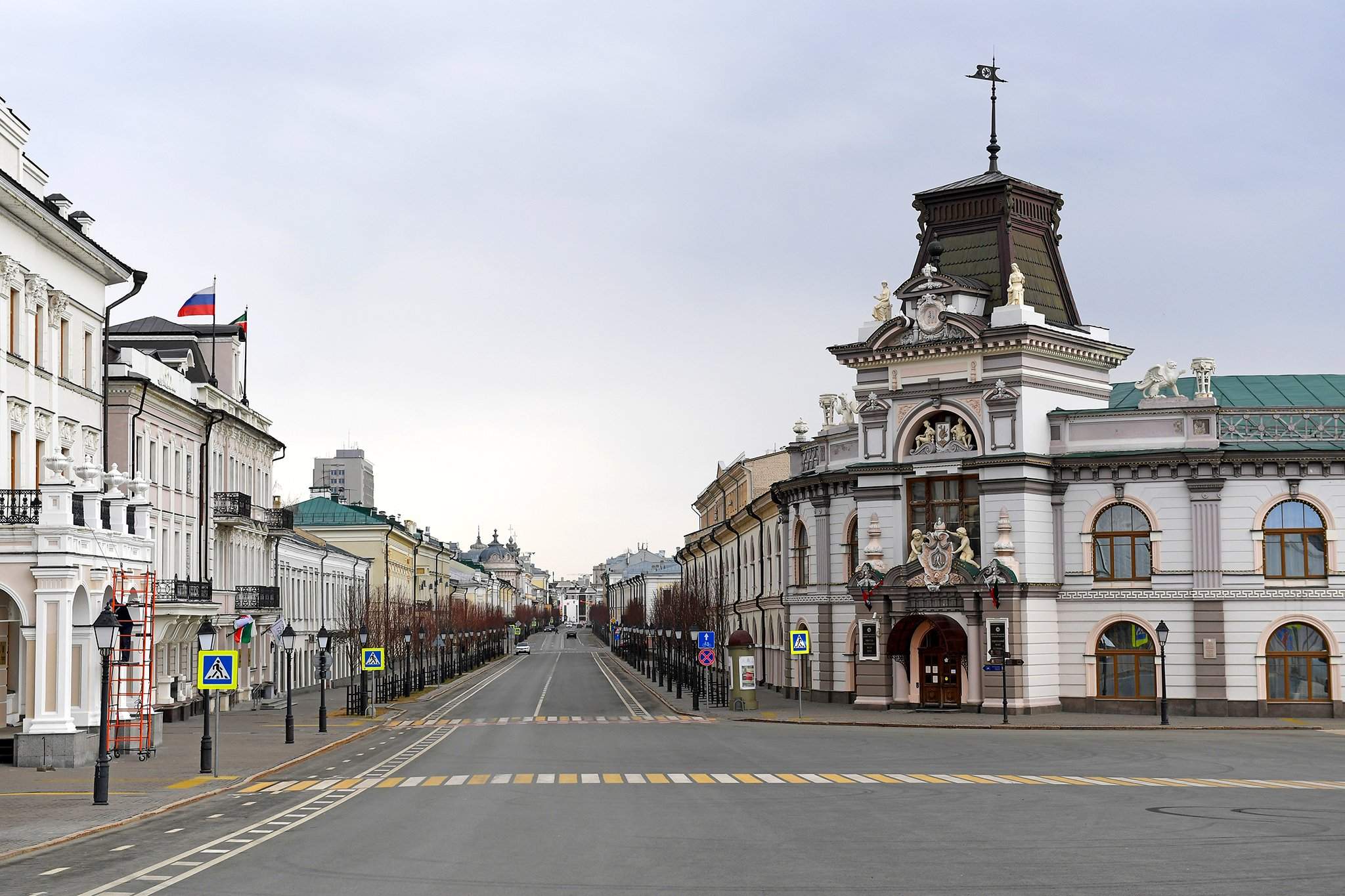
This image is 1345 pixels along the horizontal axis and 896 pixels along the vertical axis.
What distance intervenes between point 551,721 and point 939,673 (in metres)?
14.9

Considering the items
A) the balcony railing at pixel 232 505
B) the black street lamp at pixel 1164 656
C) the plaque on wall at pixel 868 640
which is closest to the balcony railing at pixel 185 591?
the balcony railing at pixel 232 505

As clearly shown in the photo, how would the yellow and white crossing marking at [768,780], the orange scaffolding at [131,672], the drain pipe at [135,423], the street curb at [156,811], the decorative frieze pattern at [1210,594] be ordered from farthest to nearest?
the drain pipe at [135,423], the decorative frieze pattern at [1210,594], the orange scaffolding at [131,672], the yellow and white crossing marking at [768,780], the street curb at [156,811]

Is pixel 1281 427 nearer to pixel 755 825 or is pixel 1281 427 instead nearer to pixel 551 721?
pixel 551 721

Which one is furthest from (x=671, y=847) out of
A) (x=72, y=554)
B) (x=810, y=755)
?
(x=72, y=554)

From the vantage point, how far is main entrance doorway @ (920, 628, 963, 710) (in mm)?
57125

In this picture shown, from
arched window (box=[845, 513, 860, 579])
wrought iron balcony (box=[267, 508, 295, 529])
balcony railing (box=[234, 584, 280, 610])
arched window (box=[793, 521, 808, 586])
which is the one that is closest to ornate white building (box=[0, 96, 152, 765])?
balcony railing (box=[234, 584, 280, 610])

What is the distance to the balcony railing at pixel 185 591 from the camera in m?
56.4

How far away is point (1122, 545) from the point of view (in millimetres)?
55656

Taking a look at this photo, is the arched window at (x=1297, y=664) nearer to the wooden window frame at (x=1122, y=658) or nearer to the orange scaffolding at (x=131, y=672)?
the wooden window frame at (x=1122, y=658)

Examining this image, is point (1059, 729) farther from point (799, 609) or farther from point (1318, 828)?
point (1318, 828)

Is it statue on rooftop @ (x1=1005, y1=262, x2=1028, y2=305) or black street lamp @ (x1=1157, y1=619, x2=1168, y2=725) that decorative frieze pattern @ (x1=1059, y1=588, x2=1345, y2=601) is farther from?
statue on rooftop @ (x1=1005, y1=262, x2=1028, y2=305)

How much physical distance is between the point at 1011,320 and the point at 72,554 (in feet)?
114

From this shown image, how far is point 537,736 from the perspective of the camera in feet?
155

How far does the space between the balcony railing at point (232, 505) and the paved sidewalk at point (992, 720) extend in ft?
71.8
